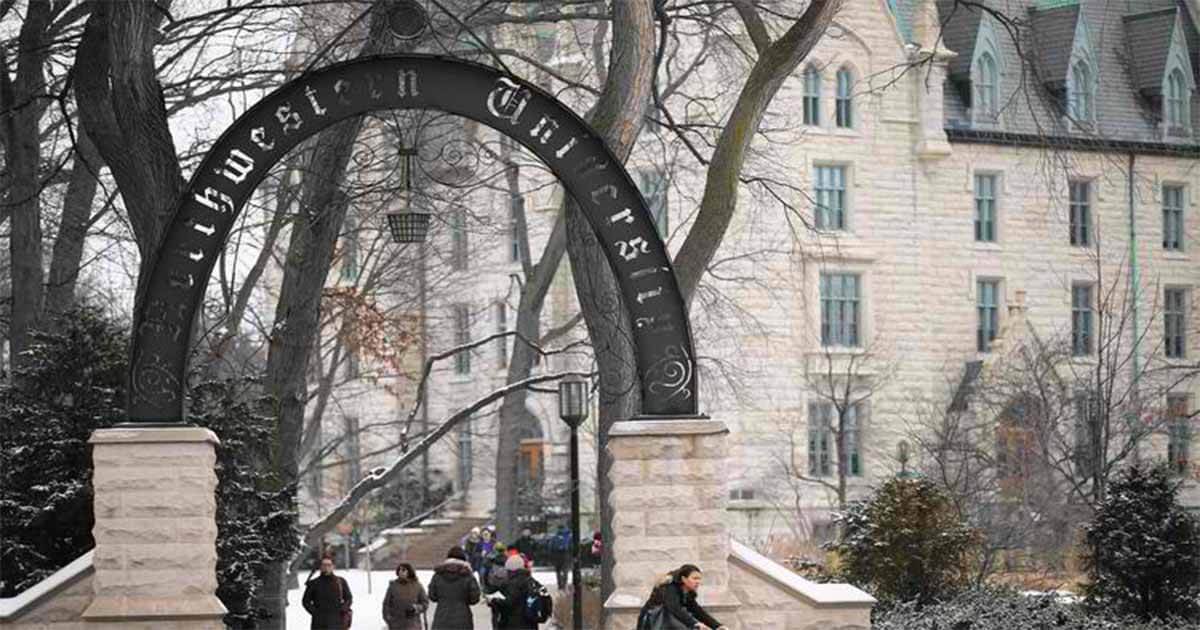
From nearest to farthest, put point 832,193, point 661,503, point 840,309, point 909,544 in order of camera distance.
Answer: point 661,503, point 909,544, point 832,193, point 840,309

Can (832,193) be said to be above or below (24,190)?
above

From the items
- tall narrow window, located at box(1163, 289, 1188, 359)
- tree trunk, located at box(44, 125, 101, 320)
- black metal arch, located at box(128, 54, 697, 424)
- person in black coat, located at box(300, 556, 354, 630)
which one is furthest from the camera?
tall narrow window, located at box(1163, 289, 1188, 359)

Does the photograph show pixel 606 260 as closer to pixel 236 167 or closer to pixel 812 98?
pixel 236 167

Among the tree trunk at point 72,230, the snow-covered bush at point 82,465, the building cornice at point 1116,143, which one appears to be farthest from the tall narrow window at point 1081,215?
the snow-covered bush at point 82,465

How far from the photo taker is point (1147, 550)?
28.0m

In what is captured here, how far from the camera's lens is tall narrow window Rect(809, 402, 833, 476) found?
221ft

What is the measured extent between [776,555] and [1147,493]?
1984 cm

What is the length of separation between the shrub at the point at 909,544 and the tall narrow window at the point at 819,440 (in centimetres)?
3745

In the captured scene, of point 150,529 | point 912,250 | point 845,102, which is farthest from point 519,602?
point 912,250

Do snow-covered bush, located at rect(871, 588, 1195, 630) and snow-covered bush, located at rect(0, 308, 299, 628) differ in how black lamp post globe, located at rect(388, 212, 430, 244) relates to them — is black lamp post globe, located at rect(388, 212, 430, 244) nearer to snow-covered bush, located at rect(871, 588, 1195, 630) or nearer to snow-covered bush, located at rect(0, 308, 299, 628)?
snow-covered bush, located at rect(0, 308, 299, 628)

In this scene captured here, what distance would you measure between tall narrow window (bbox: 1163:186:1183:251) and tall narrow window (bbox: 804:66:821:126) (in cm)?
1110

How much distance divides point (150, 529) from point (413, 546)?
46284mm

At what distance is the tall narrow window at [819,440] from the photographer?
67312mm

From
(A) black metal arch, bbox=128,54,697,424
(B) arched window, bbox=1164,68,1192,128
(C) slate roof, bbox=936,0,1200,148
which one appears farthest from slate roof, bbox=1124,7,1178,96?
(A) black metal arch, bbox=128,54,697,424
